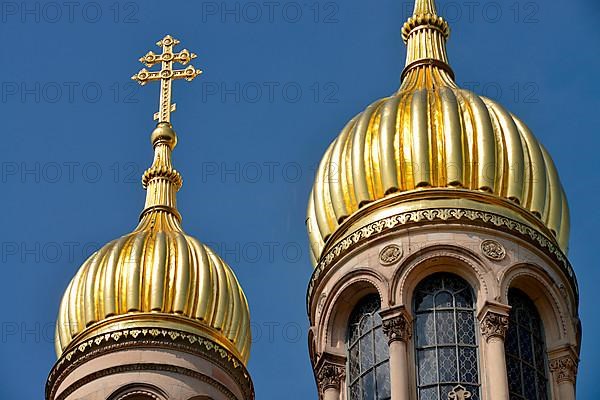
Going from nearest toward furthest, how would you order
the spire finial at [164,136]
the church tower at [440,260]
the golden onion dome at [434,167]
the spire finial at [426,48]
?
the church tower at [440,260], the golden onion dome at [434,167], the spire finial at [426,48], the spire finial at [164,136]

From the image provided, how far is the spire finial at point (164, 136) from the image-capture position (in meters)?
48.0

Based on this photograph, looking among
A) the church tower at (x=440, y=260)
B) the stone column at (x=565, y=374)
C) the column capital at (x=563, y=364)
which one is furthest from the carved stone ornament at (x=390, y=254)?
the stone column at (x=565, y=374)

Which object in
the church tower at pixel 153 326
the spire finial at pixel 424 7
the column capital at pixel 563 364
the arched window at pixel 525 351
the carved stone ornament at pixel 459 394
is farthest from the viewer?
the spire finial at pixel 424 7

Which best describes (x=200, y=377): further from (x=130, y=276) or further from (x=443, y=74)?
(x=443, y=74)

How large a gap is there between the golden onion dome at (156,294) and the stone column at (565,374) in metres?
8.38

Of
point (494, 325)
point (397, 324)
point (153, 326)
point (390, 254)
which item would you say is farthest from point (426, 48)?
point (153, 326)

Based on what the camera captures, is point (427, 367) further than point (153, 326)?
No

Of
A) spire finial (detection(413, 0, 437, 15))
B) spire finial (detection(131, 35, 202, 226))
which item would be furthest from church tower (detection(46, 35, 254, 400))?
spire finial (detection(413, 0, 437, 15))

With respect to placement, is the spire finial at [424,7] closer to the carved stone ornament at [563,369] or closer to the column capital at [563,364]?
the column capital at [563,364]

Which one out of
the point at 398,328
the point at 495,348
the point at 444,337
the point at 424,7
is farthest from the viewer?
the point at 424,7

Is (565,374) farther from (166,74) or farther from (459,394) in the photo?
(166,74)

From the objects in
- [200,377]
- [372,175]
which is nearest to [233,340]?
[200,377]

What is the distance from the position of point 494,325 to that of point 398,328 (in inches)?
59.6

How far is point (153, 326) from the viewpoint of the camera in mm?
44094
